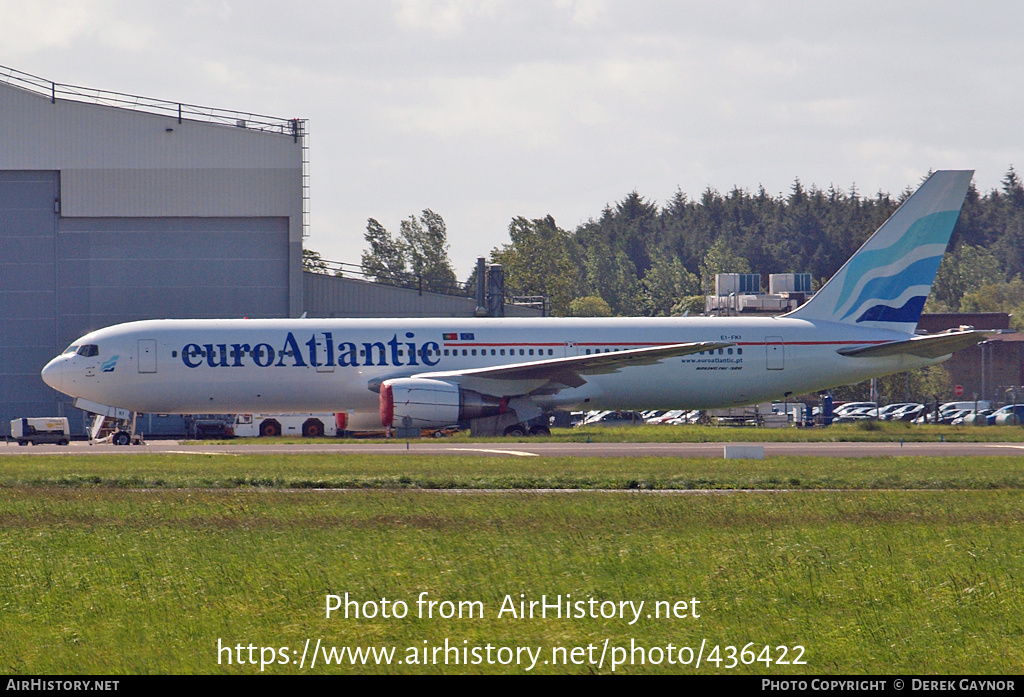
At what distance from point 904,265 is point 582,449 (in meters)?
17.2

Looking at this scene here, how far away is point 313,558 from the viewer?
13117mm

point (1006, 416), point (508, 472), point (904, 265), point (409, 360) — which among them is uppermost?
point (904, 265)

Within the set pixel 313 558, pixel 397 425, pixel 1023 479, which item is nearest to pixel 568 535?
pixel 313 558

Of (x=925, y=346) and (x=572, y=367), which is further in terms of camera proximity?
(x=925, y=346)

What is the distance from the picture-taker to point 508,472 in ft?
76.3

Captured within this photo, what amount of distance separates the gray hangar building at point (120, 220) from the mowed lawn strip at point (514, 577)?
118ft

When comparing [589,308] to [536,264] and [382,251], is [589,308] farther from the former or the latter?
[382,251]

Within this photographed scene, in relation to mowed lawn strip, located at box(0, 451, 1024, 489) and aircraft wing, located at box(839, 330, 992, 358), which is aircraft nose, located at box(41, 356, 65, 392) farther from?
aircraft wing, located at box(839, 330, 992, 358)

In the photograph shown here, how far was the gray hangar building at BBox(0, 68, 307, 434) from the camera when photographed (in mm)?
52344

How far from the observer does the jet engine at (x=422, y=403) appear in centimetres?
3769

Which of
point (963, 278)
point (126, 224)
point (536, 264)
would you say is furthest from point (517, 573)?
point (963, 278)

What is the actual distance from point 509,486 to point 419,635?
36.6ft

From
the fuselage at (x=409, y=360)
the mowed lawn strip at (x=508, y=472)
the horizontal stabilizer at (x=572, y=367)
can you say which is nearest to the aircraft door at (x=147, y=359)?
the fuselage at (x=409, y=360)
